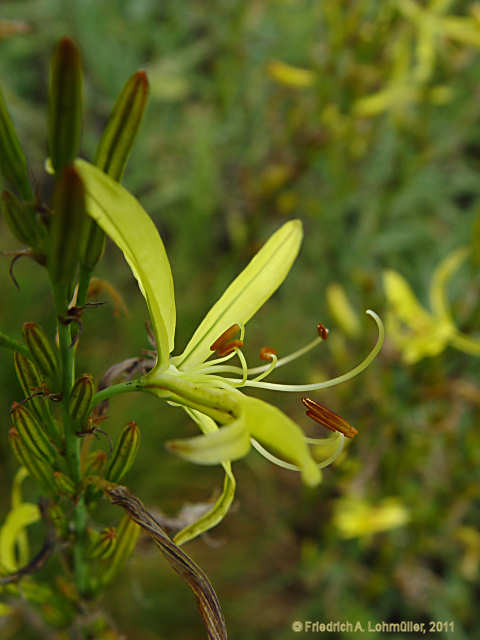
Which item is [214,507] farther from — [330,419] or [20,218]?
[20,218]

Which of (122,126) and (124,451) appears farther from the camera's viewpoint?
(124,451)

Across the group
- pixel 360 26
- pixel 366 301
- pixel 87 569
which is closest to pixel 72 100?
pixel 87 569

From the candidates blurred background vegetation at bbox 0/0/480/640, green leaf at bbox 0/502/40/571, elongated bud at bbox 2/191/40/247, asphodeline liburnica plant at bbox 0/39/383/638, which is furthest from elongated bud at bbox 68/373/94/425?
blurred background vegetation at bbox 0/0/480/640

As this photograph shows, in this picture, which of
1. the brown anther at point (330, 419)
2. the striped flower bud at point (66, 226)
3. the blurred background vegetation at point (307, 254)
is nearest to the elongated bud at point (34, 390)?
the striped flower bud at point (66, 226)

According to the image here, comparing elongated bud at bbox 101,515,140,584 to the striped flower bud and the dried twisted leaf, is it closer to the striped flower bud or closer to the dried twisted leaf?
the dried twisted leaf

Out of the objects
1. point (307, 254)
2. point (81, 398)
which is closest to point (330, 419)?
point (81, 398)

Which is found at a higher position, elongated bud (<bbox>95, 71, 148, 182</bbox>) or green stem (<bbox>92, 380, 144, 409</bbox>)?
elongated bud (<bbox>95, 71, 148, 182</bbox>)
